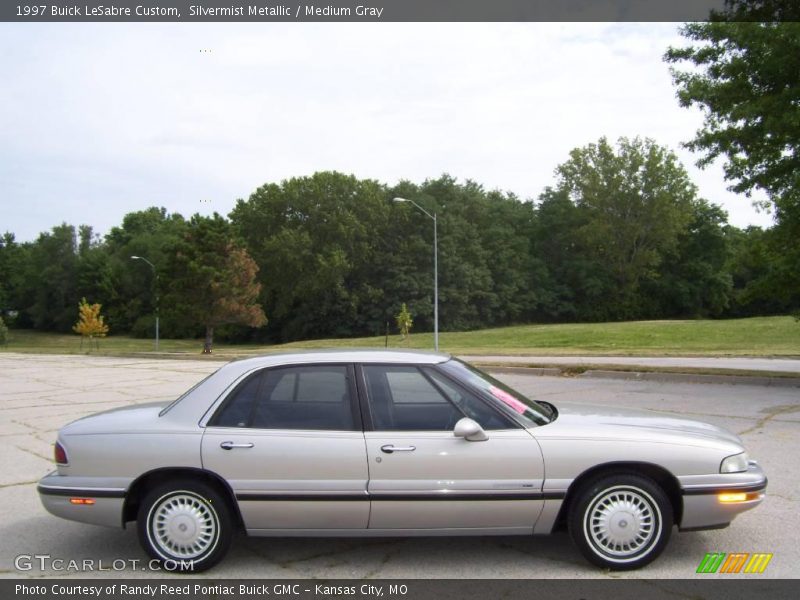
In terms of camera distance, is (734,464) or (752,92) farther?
(752,92)

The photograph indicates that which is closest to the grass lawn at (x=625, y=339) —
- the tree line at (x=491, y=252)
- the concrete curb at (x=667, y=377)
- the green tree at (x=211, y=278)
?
the green tree at (x=211, y=278)

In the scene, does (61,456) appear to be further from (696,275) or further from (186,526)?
(696,275)

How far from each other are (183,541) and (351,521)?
106 centimetres

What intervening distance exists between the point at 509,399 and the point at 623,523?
3.36 feet

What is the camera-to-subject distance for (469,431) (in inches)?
163

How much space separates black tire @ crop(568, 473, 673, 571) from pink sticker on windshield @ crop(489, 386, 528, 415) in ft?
2.10

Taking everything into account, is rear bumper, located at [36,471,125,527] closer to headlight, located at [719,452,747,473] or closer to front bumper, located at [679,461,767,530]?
front bumper, located at [679,461,767,530]

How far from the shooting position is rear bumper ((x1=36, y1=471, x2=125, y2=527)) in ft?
14.1

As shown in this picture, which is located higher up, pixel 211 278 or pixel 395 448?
pixel 211 278

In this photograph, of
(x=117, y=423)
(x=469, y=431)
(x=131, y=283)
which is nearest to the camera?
(x=469, y=431)

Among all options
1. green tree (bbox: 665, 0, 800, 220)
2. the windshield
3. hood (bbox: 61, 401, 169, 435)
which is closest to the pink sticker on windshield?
the windshield

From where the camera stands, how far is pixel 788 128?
470 inches
